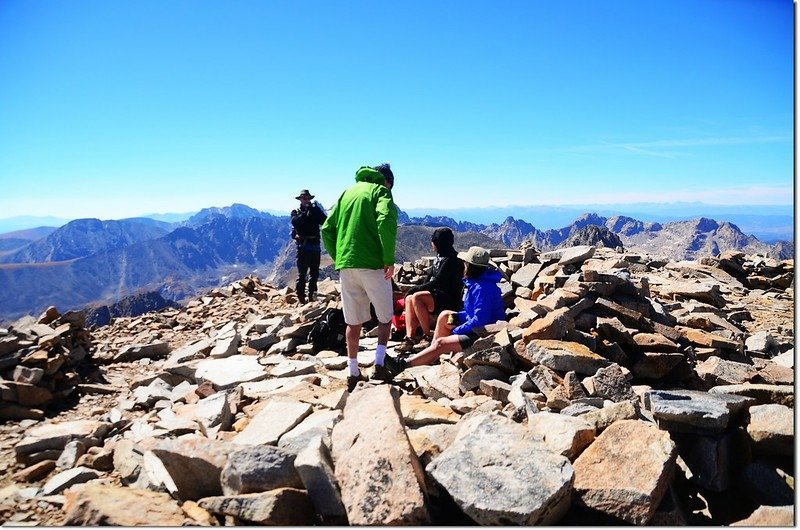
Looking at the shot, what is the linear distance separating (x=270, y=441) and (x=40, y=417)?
5.87 m

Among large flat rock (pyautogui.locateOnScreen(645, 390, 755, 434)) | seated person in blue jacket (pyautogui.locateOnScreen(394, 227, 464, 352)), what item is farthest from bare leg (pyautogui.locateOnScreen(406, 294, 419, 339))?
large flat rock (pyautogui.locateOnScreen(645, 390, 755, 434))

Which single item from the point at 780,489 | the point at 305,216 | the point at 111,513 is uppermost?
the point at 305,216

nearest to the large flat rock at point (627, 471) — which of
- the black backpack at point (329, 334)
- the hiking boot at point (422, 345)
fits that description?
the hiking boot at point (422, 345)

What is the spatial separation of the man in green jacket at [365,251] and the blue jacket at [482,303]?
1.50 m

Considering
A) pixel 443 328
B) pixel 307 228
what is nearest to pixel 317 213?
pixel 307 228

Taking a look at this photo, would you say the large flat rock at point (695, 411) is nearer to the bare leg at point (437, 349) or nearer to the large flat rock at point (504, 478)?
the large flat rock at point (504, 478)

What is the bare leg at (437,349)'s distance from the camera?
23.7ft

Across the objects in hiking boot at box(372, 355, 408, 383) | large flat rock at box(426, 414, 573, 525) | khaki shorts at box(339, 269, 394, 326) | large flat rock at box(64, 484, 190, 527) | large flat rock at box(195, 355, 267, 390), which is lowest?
large flat rock at box(195, 355, 267, 390)

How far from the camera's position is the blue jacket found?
7.43 m

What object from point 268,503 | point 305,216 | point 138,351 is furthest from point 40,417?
point 305,216

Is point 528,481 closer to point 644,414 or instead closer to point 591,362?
point 644,414

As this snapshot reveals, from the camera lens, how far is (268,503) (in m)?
3.18

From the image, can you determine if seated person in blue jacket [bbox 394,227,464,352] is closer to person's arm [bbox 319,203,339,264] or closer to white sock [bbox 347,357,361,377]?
white sock [bbox 347,357,361,377]

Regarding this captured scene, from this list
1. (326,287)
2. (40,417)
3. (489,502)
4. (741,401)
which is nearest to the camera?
(489,502)
